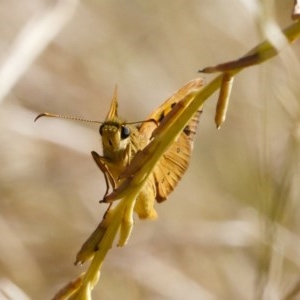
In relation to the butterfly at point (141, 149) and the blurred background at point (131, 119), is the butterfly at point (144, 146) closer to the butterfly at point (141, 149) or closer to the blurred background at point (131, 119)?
the butterfly at point (141, 149)

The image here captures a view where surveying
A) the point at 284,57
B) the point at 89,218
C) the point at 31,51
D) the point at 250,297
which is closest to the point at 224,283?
the point at 250,297

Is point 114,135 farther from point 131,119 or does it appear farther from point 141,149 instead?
point 131,119

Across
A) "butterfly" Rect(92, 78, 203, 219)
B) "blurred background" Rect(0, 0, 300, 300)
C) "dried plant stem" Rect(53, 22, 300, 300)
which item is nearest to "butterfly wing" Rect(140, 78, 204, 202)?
"butterfly" Rect(92, 78, 203, 219)

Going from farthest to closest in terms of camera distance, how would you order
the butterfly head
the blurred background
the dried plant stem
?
the blurred background
the butterfly head
the dried plant stem

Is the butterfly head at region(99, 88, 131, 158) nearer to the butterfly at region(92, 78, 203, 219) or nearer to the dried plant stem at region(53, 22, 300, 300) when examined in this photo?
the butterfly at region(92, 78, 203, 219)

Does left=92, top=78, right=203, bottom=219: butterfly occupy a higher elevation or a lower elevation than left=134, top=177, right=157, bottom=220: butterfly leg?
higher

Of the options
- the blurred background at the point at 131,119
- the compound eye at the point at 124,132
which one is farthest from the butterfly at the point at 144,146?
the blurred background at the point at 131,119
